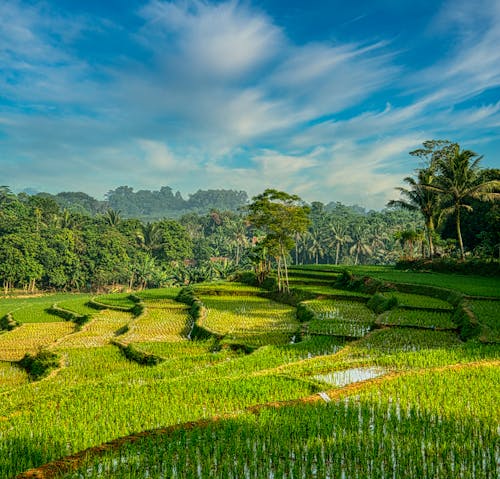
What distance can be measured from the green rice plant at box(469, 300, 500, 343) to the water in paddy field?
11.5 ft

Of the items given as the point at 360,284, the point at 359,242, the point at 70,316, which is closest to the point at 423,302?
the point at 360,284

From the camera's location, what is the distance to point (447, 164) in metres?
28.0

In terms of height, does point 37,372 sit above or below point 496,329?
below

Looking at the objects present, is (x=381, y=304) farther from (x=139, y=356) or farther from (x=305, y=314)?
(x=139, y=356)

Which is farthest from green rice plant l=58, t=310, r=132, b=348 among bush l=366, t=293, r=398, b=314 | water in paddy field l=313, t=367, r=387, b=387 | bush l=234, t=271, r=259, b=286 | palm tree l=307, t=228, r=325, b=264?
palm tree l=307, t=228, r=325, b=264

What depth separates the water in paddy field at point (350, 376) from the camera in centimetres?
814

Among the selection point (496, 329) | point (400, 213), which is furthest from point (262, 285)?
point (400, 213)

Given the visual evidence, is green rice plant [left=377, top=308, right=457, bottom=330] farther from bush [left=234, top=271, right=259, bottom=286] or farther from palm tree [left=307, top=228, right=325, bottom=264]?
palm tree [left=307, top=228, right=325, bottom=264]

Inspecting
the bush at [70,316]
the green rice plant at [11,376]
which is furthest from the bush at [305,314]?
the bush at [70,316]

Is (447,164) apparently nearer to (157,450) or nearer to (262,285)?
(262,285)

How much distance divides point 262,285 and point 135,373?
2252cm

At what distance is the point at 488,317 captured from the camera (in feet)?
41.9

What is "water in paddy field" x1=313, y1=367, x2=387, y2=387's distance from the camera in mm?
8141

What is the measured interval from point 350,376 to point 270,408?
2.89m
